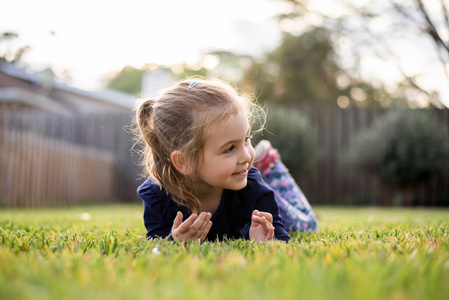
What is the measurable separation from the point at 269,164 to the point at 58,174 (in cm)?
619

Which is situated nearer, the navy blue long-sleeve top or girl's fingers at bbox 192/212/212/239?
girl's fingers at bbox 192/212/212/239

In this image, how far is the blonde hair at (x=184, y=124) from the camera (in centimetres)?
217

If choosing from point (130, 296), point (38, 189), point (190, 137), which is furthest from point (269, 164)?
point (38, 189)

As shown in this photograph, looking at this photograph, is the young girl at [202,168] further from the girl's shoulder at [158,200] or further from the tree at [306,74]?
the tree at [306,74]

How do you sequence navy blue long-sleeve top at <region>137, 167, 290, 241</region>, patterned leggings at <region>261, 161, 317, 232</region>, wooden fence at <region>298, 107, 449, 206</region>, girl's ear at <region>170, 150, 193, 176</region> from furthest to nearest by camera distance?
1. wooden fence at <region>298, 107, 449, 206</region>
2. patterned leggings at <region>261, 161, 317, 232</region>
3. navy blue long-sleeve top at <region>137, 167, 290, 241</region>
4. girl's ear at <region>170, 150, 193, 176</region>

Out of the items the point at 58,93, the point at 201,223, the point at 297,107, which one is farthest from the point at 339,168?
the point at 58,93

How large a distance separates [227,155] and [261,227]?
403 mm

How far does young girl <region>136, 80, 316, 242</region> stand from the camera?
6.84 feet

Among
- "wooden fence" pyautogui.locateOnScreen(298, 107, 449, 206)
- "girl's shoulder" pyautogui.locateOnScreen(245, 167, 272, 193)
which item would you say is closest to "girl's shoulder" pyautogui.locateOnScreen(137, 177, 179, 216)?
"girl's shoulder" pyautogui.locateOnScreen(245, 167, 272, 193)

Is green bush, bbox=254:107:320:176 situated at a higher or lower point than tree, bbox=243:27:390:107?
lower

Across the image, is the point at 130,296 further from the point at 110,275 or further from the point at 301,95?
the point at 301,95

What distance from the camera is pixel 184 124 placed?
2.21 meters

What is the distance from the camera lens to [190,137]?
218 centimetres

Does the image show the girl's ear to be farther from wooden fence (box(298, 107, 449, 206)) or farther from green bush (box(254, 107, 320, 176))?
wooden fence (box(298, 107, 449, 206))
